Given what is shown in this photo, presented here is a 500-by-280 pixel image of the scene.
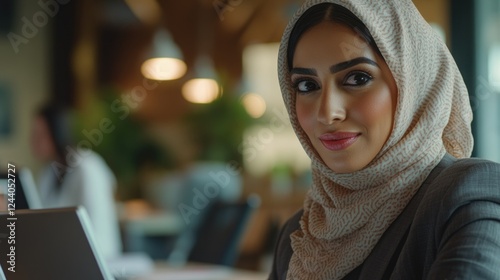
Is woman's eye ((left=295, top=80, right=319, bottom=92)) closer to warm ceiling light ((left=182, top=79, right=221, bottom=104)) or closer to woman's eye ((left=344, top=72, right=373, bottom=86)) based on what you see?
woman's eye ((left=344, top=72, right=373, bottom=86))

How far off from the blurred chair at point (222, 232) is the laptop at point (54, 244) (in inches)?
78.3

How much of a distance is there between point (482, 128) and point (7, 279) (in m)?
3.42

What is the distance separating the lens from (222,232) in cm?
329

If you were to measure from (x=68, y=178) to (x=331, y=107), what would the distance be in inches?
94.5

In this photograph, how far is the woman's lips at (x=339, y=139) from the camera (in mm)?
1146

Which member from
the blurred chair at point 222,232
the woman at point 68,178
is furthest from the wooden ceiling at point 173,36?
the blurred chair at point 222,232

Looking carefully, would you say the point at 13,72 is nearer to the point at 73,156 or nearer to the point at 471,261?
the point at 73,156

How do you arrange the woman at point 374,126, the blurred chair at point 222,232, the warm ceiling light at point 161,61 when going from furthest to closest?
the warm ceiling light at point 161,61 < the blurred chair at point 222,232 < the woman at point 374,126

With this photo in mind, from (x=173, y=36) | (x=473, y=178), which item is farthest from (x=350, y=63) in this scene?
(x=173, y=36)

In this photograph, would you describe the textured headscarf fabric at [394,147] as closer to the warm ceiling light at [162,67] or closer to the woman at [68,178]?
the woman at [68,178]

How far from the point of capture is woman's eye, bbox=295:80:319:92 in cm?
121

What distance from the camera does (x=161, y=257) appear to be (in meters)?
5.85

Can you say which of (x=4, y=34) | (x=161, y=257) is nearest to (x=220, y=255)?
(x=161, y=257)

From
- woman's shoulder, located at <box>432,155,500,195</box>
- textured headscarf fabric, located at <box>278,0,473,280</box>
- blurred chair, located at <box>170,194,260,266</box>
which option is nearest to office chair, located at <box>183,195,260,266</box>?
blurred chair, located at <box>170,194,260,266</box>
